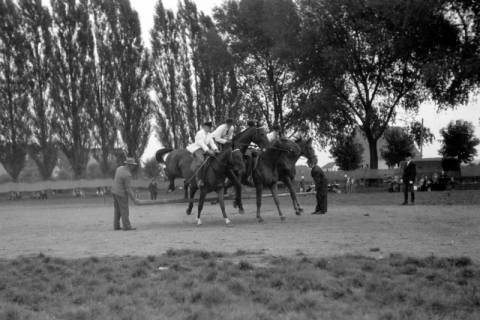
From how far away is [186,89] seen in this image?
56.7 metres

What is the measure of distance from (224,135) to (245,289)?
11.0 metres

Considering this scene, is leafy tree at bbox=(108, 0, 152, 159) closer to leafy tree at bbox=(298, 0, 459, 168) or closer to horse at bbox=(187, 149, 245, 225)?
leafy tree at bbox=(298, 0, 459, 168)

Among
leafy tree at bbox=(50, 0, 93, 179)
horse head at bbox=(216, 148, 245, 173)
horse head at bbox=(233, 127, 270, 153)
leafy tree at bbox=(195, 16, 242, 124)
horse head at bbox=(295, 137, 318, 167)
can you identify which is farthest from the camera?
leafy tree at bbox=(50, 0, 93, 179)

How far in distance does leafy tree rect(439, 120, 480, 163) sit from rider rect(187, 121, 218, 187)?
215 ft

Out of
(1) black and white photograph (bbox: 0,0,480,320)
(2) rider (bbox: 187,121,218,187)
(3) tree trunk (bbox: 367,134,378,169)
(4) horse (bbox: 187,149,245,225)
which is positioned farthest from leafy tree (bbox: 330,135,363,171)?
(4) horse (bbox: 187,149,245,225)

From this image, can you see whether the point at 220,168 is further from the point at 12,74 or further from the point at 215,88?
the point at 12,74

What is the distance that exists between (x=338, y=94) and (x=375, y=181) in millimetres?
8091

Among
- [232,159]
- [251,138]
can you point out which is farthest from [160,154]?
[232,159]

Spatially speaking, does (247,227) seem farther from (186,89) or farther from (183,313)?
(186,89)

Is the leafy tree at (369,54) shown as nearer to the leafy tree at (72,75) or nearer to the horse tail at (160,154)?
the leafy tree at (72,75)

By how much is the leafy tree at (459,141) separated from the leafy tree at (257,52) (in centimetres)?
3416

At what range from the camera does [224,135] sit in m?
18.5

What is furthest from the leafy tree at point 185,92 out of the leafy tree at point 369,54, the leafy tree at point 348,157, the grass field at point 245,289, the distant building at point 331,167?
the grass field at point 245,289

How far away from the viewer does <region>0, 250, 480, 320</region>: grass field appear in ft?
22.5
